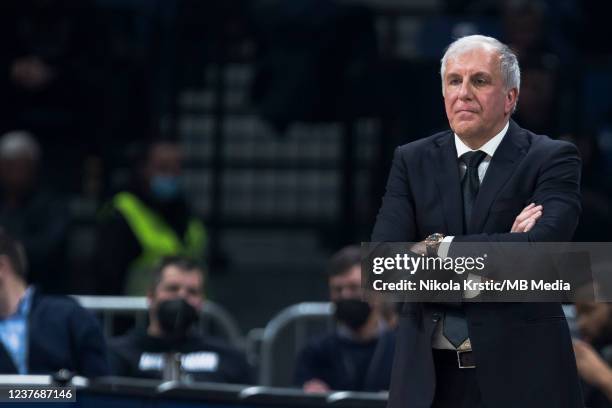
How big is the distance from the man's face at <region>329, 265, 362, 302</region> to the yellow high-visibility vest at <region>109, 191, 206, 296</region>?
159 centimetres

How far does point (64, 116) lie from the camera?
32.6 ft

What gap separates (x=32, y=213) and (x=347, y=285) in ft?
7.42

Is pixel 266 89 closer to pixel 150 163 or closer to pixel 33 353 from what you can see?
pixel 150 163

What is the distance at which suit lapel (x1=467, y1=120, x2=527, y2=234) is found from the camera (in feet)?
14.0

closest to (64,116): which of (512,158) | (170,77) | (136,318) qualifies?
(170,77)

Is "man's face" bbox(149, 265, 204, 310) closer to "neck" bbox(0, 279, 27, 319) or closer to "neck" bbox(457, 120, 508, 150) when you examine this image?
"neck" bbox(0, 279, 27, 319)

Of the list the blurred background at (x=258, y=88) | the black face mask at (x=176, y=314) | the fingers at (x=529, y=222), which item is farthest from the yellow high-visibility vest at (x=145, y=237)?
the fingers at (x=529, y=222)

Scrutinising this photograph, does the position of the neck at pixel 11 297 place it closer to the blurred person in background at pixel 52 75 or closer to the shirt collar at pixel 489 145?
the blurred person in background at pixel 52 75

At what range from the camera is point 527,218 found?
4211 millimetres

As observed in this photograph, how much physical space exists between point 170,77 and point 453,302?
688 cm

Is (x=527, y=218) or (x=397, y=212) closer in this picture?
(x=527, y=218)

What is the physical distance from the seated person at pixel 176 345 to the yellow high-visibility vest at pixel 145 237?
58.7 inches

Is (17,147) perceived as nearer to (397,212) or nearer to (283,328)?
(283,328)

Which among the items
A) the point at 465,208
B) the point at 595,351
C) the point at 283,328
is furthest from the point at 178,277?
the point at 465,208
